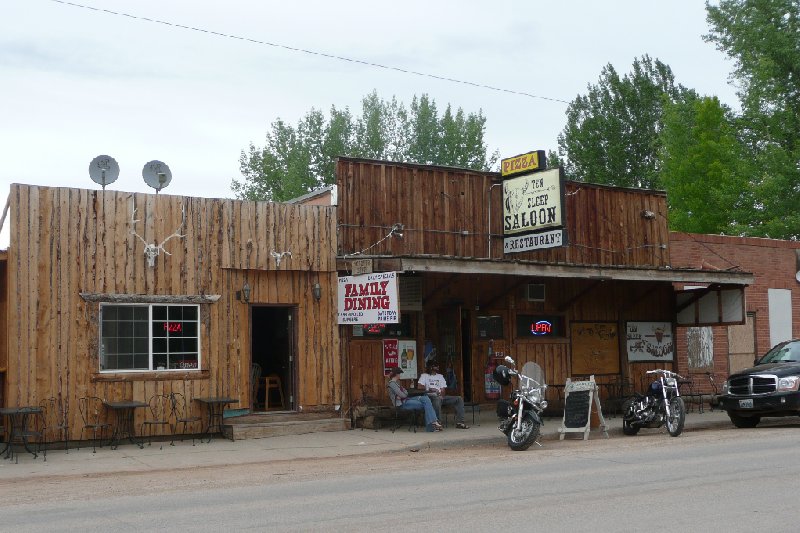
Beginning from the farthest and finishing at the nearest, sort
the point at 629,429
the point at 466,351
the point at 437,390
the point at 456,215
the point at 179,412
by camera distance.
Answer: the point at 466,351, the point at 456,215, the point at 437,390, the point at 629,429, the point at 179,412

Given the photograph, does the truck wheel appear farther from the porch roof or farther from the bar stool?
the bar stool

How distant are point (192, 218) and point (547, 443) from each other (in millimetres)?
7687

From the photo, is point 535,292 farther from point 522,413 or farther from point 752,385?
point 522,413

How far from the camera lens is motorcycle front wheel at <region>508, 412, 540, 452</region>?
15.8 meters

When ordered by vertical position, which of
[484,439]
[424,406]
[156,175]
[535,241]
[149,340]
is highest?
[156,175]

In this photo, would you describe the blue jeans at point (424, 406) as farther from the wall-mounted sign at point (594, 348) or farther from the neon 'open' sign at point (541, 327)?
the wall-mounted sign at point (594, 348)

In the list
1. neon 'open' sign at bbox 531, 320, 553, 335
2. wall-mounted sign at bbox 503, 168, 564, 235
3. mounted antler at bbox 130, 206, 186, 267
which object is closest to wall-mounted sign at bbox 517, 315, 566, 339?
neon 'open' sign at bbox 531, 320, 553, 335

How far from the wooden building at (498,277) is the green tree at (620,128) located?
31.2m

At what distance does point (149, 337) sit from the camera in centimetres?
1725

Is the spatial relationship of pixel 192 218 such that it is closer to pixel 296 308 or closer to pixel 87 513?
pixel 296 308

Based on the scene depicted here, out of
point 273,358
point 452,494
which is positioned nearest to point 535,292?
point 273,358

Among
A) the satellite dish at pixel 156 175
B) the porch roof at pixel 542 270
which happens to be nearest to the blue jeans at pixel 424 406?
the porch roof at pixel 542 270

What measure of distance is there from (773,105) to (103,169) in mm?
33476

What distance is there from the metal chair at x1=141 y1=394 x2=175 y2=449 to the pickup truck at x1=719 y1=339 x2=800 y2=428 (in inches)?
435
